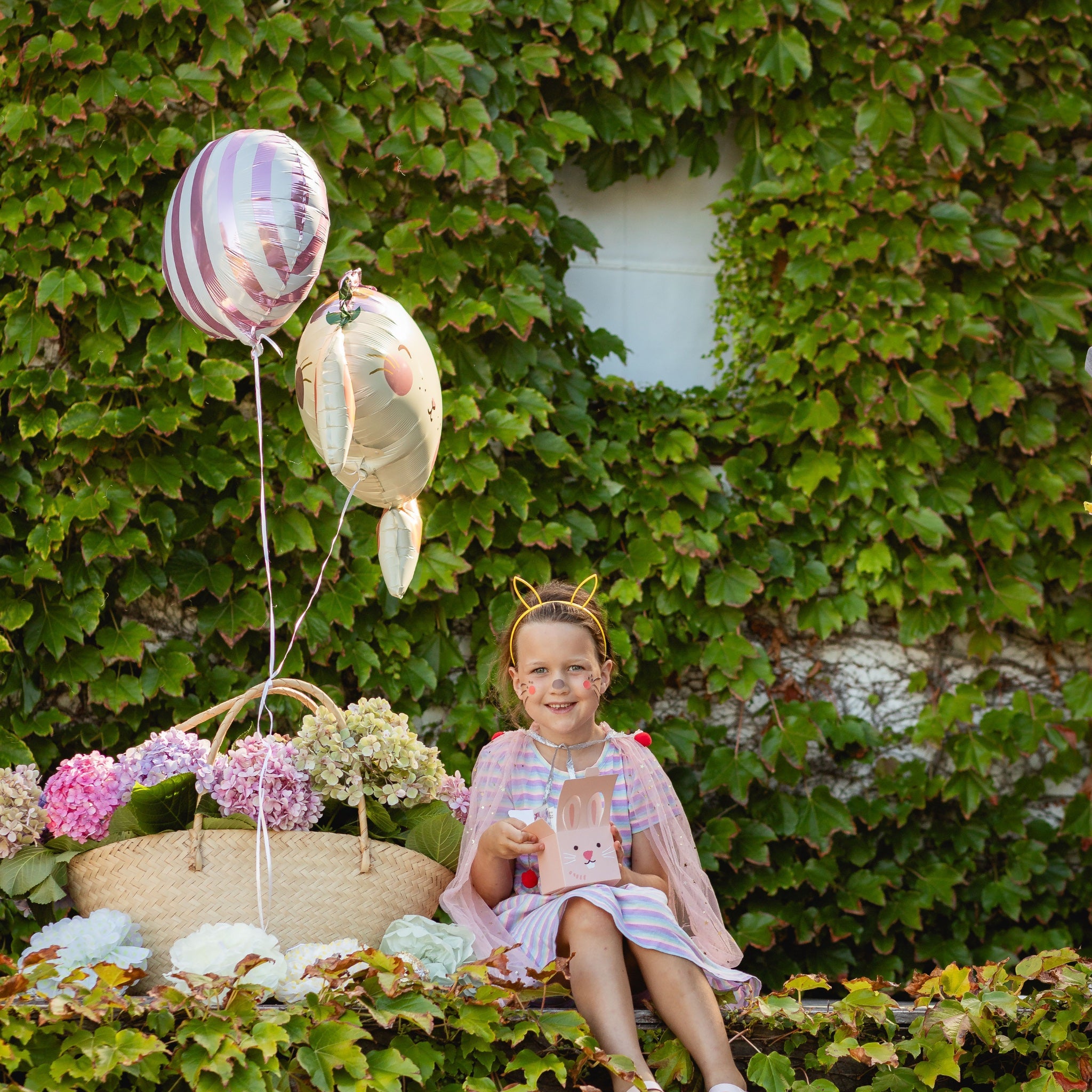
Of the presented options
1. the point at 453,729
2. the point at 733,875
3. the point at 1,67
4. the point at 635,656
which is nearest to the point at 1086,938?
the point at 733,875

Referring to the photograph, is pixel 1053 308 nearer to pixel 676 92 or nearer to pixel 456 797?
pixel 676 92

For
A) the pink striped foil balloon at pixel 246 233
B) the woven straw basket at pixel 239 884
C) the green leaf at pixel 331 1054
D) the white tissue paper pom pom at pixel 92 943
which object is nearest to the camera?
the green leaf at pixel 331 1054

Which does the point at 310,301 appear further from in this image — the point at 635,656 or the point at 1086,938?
the point at 1086,938

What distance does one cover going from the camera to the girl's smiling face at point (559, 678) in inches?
77.2

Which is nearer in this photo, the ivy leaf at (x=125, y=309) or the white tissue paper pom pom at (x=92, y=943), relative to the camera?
the white tissue paper pom pom at (x=92, y=943)

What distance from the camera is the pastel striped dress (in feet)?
5.69

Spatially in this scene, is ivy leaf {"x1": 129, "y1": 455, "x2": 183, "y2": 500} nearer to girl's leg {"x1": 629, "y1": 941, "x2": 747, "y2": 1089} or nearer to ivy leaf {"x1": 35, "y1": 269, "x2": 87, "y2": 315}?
ivy leaf {"x1": 35, "y1": 269, "x2": 87, "y2": 315}

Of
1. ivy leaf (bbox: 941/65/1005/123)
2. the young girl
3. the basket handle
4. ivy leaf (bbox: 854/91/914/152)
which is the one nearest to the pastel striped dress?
the young girl

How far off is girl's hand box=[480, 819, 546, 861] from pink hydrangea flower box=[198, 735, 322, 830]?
25 cm

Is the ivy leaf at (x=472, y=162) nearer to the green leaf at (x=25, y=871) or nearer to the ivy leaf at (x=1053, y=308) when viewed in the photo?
the ivy leaf at (x=1053, y=308)

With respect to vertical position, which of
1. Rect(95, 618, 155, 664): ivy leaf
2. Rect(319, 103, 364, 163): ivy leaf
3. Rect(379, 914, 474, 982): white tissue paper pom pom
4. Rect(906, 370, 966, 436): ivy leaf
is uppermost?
Rect(319, 103, 364, 163): ivy leaf

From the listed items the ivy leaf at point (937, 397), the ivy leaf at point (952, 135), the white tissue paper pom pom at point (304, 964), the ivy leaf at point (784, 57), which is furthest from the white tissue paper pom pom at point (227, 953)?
the ivy leaf at point (952, 135)

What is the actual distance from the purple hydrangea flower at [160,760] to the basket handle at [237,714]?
0.8 inches

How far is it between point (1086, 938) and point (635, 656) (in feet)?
4.44
